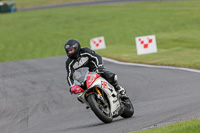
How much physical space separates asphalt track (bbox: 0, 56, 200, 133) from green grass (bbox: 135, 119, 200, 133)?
18.0 inches

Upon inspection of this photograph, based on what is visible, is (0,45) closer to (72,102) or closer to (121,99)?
(72,102)

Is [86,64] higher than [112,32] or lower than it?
higher

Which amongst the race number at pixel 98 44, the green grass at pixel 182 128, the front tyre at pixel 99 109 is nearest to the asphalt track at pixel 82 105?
the front tyre at pixel 99 109

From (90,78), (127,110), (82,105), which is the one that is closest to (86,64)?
(90,78)

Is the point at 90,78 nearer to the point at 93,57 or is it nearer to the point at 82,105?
the point at 93,57

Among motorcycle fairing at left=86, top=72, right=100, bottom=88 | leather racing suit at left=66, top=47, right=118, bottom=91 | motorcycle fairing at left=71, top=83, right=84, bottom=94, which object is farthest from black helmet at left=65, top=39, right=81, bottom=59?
motorcycle fairing at left=71, top=83, right=84, bottom=94

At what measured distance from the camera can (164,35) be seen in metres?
30.6

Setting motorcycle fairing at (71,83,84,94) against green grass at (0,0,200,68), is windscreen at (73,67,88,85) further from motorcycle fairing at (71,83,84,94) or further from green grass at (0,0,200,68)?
green grass at (0,0,200,68)

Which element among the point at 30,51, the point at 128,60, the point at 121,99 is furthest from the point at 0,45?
the point at 121,99

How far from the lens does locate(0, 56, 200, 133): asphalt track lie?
807 cm

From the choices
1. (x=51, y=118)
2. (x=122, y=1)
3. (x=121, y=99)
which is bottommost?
(x=122, y=1)

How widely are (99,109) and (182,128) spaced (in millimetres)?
1850

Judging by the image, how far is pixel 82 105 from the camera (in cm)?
1146

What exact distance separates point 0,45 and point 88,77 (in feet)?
98.0
